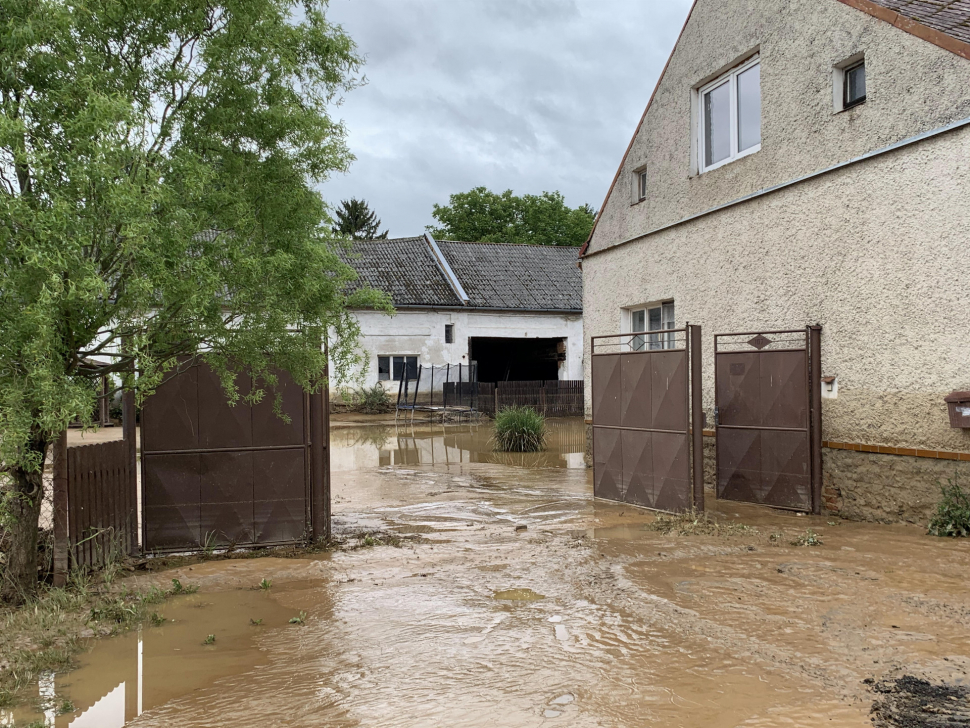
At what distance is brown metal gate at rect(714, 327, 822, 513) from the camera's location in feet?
30.4

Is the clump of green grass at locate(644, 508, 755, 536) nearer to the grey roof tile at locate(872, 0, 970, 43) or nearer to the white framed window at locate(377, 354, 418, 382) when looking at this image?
the grey roof tile at locate(872, 0, 970, 43)

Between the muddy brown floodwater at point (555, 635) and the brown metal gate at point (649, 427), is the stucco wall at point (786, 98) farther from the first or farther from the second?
the muddy brown floodwater at point (555, 635)

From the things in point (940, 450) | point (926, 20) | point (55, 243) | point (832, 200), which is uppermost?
point (926, 20)

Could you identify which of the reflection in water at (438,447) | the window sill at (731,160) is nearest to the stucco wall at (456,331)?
the reflection in water at (438,447)

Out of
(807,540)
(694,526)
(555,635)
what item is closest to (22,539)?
(555,635)

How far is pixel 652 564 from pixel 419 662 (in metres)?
2.98

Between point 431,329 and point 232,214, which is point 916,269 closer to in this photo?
point 232,214

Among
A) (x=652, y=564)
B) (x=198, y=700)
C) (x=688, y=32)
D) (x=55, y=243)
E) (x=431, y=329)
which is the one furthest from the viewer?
(x=431, y=329)

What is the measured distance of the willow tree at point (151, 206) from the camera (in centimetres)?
466

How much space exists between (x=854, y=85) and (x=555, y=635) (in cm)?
739

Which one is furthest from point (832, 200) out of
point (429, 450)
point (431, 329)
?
point (431, 329)

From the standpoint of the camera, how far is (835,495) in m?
9.14

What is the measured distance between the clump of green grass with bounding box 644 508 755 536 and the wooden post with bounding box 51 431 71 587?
571 centimetres

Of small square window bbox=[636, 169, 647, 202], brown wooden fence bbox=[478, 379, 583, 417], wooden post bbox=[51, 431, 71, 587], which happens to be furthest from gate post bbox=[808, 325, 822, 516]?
brown wooden fence bbox=[478, 379, 583, 417]
